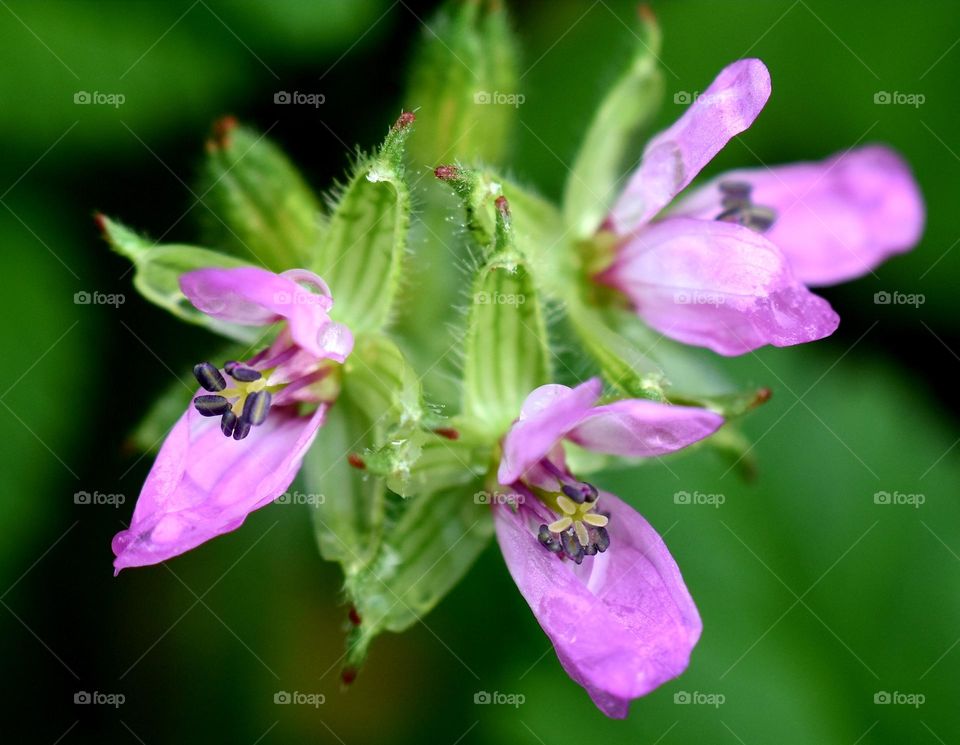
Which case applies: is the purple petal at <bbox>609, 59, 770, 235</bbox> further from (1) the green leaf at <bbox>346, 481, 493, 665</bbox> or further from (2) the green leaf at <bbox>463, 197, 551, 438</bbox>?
(1) the green leaf at <bbox>346, 481, 493, 665</bbox>

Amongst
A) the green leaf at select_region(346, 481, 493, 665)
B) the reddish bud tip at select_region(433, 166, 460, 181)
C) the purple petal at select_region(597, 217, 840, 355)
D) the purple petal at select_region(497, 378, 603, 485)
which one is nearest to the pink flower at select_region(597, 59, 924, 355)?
the purple petal at select_region(597, 217, 840, 355)

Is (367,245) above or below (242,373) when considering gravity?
above

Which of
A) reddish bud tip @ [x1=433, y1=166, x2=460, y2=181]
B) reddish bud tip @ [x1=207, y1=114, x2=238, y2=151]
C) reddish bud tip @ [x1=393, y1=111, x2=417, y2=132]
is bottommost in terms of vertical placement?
reddish bud tip @ [x1=207, y1=114, x2=238, y2=151]

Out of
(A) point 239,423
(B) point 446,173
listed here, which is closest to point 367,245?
(B) point 446,173

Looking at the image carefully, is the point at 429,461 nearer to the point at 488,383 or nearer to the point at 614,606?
the point at 488,383

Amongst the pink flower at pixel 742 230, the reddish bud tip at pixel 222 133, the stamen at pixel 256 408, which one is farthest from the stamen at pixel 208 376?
the pink flower at pixel 742 230

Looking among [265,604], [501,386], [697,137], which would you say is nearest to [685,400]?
[501,386]
